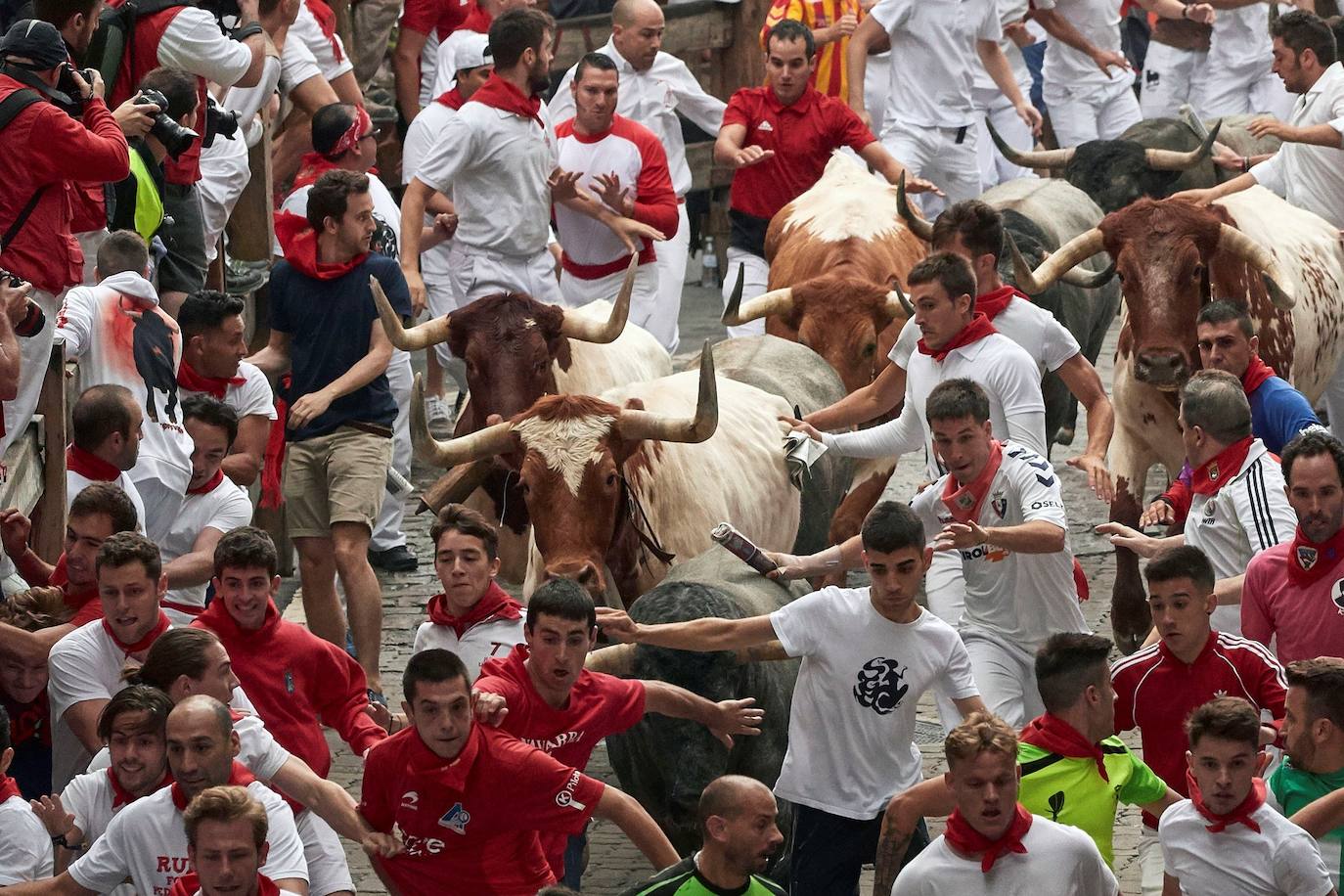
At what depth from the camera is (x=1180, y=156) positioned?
45.8 feet

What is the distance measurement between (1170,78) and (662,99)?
5.56 m

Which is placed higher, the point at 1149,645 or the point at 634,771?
the point at 1149,645

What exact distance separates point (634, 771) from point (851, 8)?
852cm

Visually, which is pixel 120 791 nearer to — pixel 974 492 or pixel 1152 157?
pixel 974 492

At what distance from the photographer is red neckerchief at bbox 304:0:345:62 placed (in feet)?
42.7

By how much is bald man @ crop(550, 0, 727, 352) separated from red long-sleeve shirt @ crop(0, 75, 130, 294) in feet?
17.2

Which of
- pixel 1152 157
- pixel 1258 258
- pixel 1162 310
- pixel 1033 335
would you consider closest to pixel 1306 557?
pixel 1033 335

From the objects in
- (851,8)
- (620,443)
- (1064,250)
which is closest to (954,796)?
(620,443)

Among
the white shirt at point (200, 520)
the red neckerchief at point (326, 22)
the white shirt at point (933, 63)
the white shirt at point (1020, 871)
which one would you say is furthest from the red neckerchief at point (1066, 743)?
the white shirt at point (933, 63)

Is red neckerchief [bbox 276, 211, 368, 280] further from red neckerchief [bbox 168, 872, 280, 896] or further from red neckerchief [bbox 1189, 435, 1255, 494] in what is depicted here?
red neckerchief [bbox 168, 872, 280, 896]

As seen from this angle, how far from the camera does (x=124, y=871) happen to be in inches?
250

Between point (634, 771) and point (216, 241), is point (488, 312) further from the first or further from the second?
point (634, 771)

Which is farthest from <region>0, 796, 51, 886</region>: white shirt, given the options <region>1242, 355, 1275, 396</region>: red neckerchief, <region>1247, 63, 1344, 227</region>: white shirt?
<region>1247, 63, 1344, 227</region>: white shirt

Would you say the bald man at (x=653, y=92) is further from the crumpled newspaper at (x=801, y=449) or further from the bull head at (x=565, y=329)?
the crumpled newspaper at (x=801, y=449)
